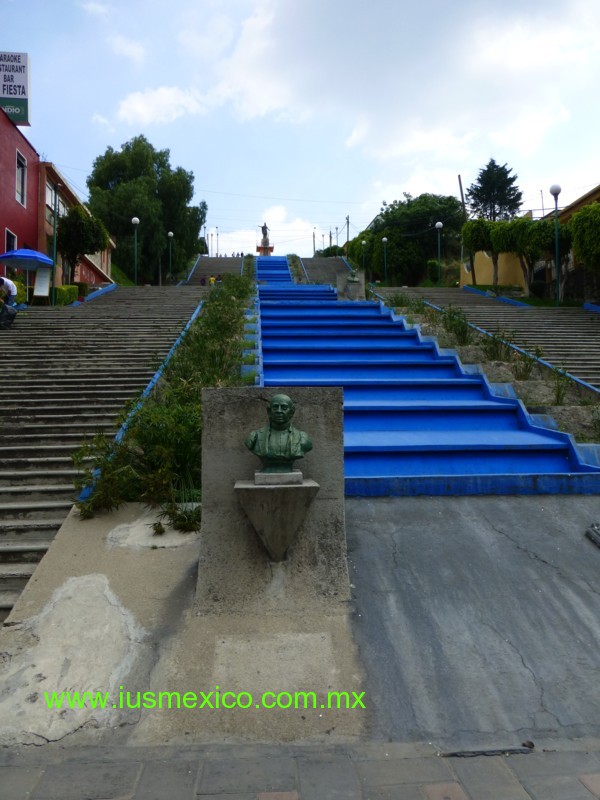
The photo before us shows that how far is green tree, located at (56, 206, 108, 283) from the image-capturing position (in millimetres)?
23172

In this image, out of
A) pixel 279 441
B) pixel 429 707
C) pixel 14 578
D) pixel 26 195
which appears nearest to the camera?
pixel 429 707

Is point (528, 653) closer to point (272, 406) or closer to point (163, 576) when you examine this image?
point (272, 406)

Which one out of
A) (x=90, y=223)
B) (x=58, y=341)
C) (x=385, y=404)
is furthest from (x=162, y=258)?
(x=385, y=404)

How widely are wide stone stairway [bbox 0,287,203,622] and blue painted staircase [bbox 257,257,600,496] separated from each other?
2.37m

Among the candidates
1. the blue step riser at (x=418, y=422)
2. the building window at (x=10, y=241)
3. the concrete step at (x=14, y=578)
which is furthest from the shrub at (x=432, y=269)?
the concrete step at (x=14, y=578)

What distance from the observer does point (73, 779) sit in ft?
8.25

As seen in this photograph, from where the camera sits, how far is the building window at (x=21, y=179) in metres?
21.4

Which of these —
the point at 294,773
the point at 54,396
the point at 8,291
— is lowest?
the point at 294,773

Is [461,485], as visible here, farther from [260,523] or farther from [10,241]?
[10,241]

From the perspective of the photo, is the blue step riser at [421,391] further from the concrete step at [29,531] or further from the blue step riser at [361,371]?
the concrete step at [29,531]

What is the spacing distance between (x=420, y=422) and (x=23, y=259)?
14.1 metres

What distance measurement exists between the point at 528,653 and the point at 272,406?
2.10 meters

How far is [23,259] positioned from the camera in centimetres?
1672

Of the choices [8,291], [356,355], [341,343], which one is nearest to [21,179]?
[8,291]
